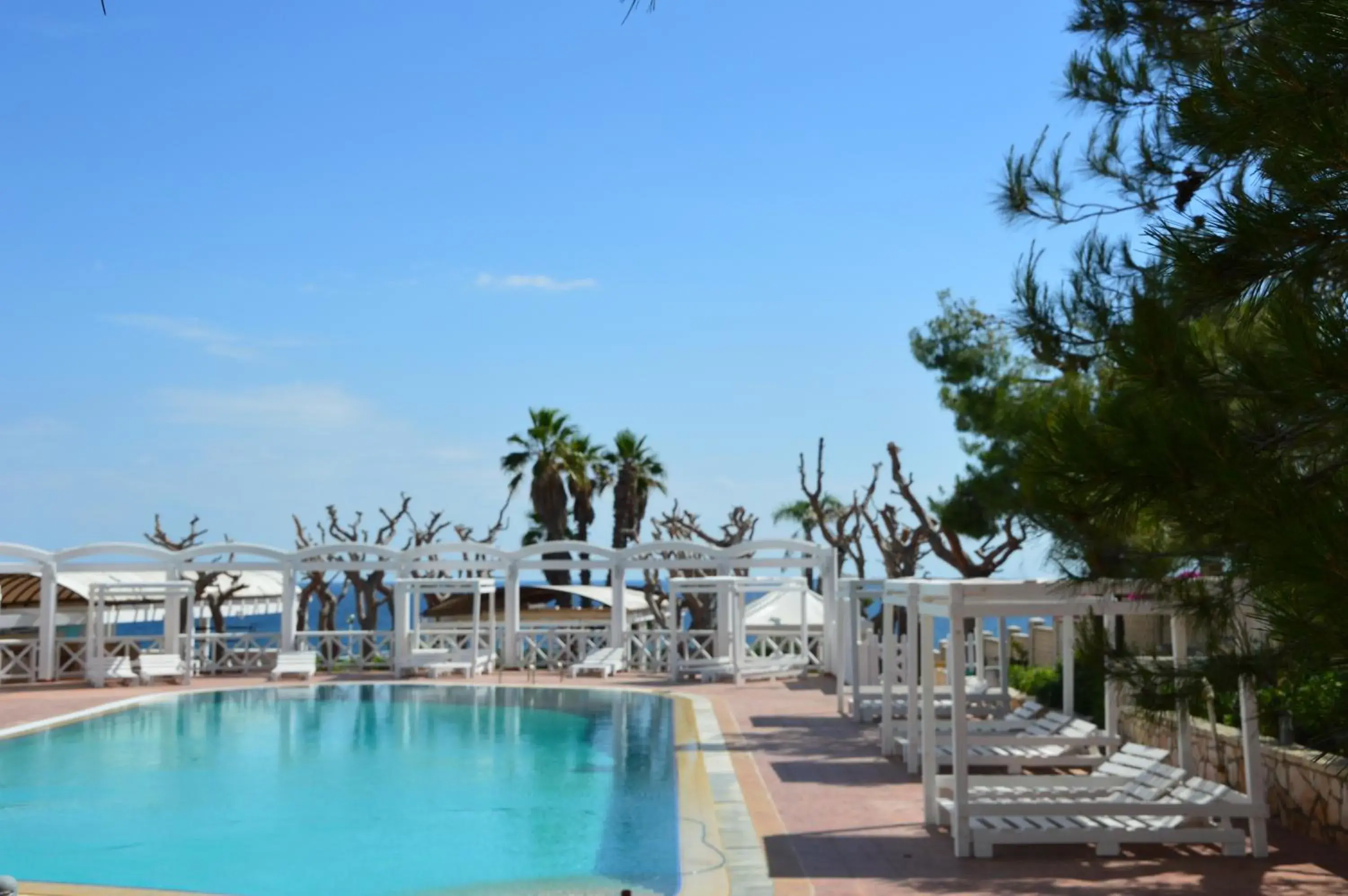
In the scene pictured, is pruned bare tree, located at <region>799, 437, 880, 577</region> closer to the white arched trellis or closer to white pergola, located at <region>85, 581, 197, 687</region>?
the white arched trellis

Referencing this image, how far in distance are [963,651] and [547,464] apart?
94.7 ft

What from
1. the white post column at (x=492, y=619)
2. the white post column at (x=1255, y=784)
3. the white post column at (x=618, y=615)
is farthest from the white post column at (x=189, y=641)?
the white post column at (x=1255, y=784)

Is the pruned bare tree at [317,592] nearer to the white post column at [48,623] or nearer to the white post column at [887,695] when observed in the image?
the white post column at [48,623]

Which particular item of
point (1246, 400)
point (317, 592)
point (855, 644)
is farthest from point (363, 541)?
point (1246, 400)

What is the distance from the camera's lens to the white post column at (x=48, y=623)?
75.0ft

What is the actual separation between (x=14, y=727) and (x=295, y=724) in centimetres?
347

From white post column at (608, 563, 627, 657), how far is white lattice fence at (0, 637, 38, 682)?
1038 cm

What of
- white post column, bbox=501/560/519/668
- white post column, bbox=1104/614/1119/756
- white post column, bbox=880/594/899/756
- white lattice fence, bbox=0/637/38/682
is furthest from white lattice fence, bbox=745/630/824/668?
white lattice fence, bbox=0/637/38/682

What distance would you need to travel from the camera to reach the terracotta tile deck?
7.19 metres

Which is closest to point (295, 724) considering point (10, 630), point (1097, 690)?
point (1097, 690)

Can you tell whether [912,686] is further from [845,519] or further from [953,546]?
[845,519]

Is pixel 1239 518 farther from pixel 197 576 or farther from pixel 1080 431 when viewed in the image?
pixel 197 576

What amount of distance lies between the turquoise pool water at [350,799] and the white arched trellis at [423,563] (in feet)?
13.6

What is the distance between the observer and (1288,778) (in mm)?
8906
